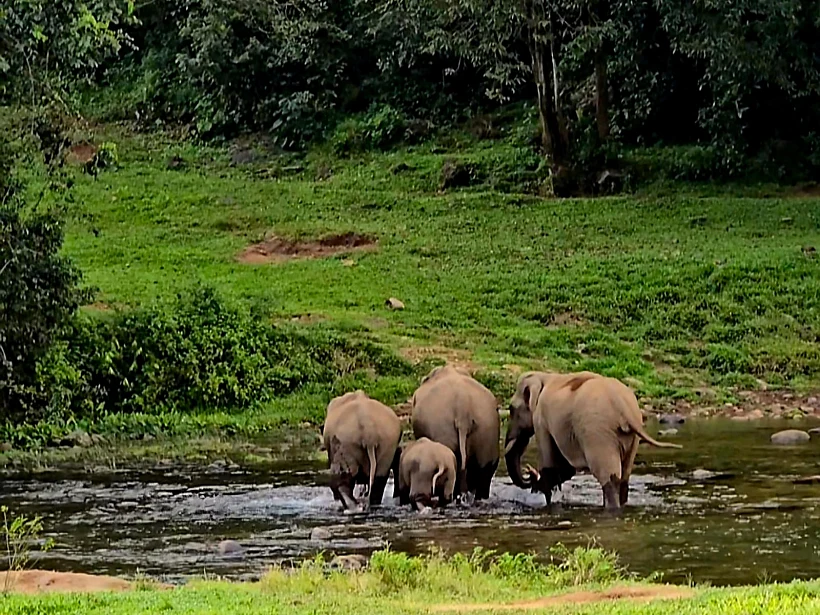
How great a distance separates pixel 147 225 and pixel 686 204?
36.9 feet

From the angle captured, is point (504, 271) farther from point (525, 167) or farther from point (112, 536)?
point (112, 536)

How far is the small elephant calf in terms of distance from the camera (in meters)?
14.4

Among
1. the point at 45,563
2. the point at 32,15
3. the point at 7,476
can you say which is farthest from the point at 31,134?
the point at 45,563

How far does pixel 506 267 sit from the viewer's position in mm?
28469

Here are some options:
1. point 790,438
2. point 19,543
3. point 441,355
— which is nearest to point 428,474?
point 19,543

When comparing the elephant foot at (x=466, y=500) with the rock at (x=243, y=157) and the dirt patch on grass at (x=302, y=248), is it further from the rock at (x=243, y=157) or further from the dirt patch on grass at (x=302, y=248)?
the rock at (x=243, y=157)

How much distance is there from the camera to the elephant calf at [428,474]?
14391mm

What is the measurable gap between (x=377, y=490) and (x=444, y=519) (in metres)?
1.27

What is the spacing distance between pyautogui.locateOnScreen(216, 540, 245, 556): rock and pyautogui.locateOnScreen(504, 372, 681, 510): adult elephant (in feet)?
11.8

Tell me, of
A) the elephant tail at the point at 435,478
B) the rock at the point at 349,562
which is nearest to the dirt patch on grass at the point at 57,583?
the rock at the point at 349,562

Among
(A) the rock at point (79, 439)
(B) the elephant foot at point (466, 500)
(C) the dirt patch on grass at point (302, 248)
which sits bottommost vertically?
(A) the rock at point (79, 439)

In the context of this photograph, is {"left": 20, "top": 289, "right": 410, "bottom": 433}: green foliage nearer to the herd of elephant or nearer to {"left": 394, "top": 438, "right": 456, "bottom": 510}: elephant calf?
the herd of elephant

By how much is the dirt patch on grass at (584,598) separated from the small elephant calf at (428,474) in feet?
17.2

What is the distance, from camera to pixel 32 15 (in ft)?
51.1
